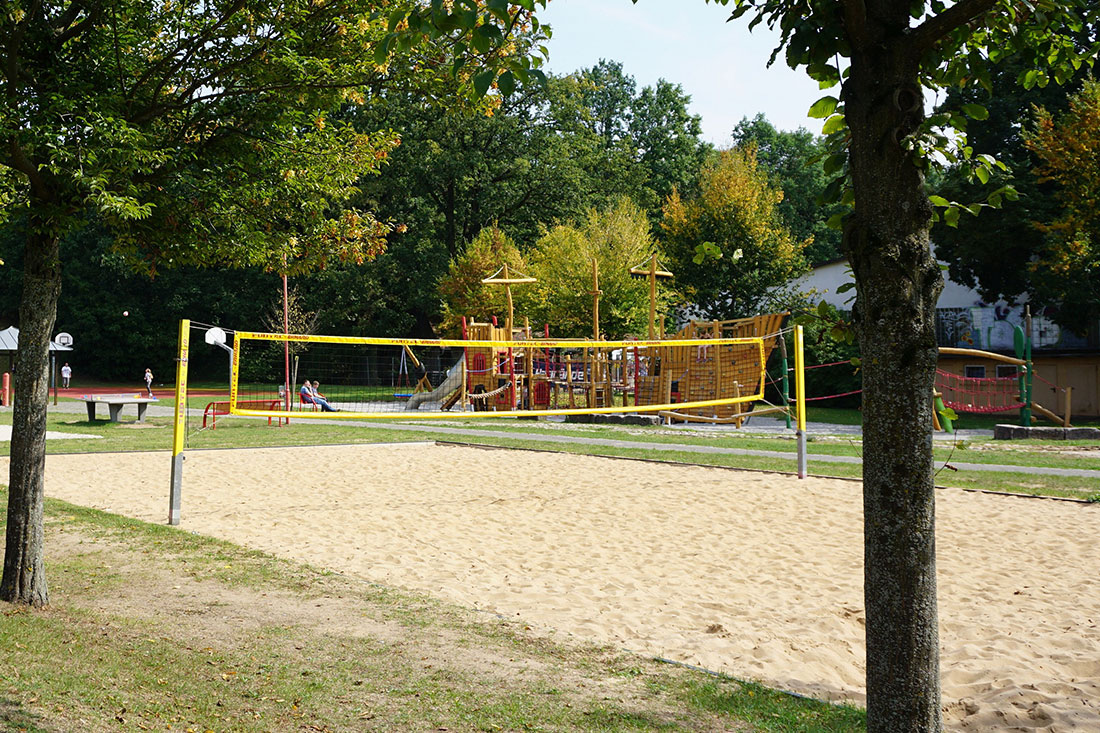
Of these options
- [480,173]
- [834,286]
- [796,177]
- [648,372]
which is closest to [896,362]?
[648,372]

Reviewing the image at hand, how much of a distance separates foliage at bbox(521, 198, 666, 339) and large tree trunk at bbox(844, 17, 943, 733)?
30.1m

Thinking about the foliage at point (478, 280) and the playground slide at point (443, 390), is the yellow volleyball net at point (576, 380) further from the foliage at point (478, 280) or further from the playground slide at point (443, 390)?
the foliage at point (478, 280)

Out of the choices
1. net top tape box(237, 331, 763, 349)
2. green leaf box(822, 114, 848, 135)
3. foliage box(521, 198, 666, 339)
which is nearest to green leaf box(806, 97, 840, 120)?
green leaf box(822, 114, 848, 135)

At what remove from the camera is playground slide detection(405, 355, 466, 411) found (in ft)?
92.2

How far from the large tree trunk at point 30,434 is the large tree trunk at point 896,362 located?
4.71 m

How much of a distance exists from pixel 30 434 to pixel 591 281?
28907 millimetres

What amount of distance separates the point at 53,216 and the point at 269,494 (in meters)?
5.91

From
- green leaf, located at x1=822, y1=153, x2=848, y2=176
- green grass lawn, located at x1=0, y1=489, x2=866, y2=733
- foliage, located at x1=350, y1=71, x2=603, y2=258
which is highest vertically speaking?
foliage, located at x1=350, y1=71, x2=603, y2=258

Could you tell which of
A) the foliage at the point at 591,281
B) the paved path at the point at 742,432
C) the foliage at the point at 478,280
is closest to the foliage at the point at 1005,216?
the paved path at the point at 742,432

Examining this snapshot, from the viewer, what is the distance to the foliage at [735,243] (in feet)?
113

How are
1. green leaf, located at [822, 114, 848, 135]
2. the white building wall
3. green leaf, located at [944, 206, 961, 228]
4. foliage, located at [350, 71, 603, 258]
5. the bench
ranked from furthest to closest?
foliage, located at [350, 71, 603, 258] → the white building wall → the bench → green leaf, located at [822, 114, 848, 135] → green leaf, located at [944, 206, 961, 228]

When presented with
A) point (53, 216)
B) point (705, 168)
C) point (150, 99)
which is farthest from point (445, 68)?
point (705, 168)

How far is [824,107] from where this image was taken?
9.39 ft

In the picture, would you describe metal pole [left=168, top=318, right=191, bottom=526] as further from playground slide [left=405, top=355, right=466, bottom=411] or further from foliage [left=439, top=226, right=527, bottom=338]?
foliage [left=439, top=226, right=527, bottom=338]
